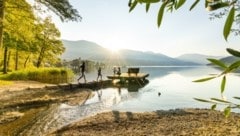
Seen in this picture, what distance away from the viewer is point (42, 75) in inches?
1694

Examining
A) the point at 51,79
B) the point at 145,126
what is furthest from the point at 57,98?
the point at 51,79

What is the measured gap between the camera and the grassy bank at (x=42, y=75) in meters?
37.4

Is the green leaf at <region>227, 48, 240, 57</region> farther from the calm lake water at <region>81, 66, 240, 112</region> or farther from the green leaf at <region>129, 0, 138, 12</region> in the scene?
the calm lake water at <region>81, 66, 240, 112</region>

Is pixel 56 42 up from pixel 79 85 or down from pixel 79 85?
up

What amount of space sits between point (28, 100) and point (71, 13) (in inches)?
265

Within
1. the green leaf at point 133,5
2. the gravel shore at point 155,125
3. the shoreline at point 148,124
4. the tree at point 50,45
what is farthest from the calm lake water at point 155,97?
the tree at point 50,45

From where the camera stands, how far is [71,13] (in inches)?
753

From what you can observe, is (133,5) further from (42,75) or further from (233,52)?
(42,75)

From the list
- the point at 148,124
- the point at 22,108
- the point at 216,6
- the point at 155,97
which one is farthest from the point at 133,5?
the point at 155,97

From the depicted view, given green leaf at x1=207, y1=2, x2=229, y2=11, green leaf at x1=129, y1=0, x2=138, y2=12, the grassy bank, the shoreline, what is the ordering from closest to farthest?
green leaf at x1=207, y1=2, x2=229, y2=11 → green leaf at x1=129, y1=0, x2=138, y2=12 → the shoreline → the grassy bank

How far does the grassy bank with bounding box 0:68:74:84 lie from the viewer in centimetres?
3739

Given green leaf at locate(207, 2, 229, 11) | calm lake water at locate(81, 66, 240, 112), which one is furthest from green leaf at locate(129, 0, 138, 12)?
calm lake water at locate(81, 66, 240, 112)

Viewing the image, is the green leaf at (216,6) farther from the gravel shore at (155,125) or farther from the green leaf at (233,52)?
the gravel shore at (155,125)

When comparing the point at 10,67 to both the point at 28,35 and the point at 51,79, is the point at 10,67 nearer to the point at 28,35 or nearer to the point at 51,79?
the point at 51,79
